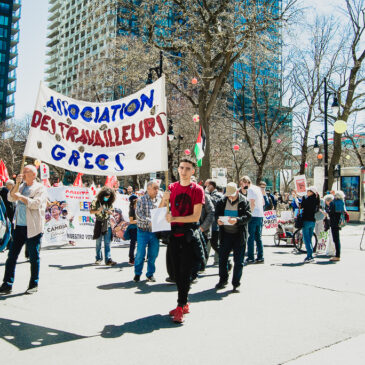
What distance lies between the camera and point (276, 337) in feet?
14.6

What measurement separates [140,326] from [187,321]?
57 cm

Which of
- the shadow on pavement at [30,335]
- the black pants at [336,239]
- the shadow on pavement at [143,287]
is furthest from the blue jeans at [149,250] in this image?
the black pants at [336,239]

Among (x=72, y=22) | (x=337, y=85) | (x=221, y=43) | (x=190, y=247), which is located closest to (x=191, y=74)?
(x=221, y=43)

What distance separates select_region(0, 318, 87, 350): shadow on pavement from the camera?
13.8 feet

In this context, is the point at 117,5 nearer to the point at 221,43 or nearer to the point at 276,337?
the point at 221,43

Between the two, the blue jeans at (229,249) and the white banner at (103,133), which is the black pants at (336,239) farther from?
the white banner at (103,133)

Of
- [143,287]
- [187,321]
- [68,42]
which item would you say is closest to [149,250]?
[143,287]

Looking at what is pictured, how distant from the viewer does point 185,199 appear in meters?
5.19

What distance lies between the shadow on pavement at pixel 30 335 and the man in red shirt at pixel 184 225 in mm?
1310

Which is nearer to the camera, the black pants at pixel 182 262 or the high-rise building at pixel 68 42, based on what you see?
the black pants at pixel 182 262

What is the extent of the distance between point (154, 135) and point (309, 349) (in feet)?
10.8

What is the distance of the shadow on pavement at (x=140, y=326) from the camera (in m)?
4.53

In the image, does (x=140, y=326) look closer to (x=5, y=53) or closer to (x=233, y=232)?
(x=233, y=232)

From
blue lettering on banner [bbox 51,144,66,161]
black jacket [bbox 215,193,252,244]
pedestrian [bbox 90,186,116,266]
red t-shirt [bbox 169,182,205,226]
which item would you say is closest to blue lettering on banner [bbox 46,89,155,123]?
blue lettering on banner [bbox 51,144,66,161]
